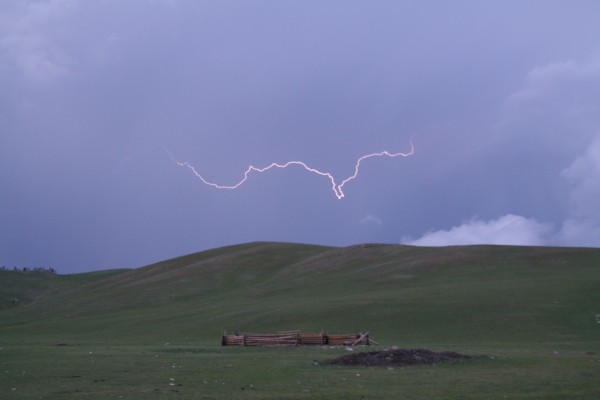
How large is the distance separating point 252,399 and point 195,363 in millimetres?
11986

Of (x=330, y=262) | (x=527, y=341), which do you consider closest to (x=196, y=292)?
(x=330, y=262)

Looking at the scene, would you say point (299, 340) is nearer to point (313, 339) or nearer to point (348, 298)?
point (313, 339)

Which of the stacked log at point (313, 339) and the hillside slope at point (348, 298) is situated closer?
the stacked log at point (313, 339)

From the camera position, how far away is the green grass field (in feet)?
73.5

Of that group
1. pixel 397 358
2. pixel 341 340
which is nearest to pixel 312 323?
pixel 341 340

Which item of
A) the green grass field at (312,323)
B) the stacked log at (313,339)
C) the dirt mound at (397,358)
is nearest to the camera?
the green grass field at (312,323)

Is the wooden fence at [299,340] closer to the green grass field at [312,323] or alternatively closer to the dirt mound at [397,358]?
the green grass field at [312,323]

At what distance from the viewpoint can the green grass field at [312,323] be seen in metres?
22.4

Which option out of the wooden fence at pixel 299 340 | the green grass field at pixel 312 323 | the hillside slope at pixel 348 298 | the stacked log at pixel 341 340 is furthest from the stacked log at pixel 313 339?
the hillside slope at pixel 348 298

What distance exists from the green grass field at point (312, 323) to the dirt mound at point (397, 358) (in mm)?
1095

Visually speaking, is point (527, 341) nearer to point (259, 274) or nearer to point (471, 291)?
point (471, 291)

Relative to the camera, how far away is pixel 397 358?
1147 inches

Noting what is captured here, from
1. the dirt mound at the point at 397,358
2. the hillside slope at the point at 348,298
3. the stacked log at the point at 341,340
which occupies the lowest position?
the dirt mound at the point at 397,358

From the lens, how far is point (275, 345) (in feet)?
142
